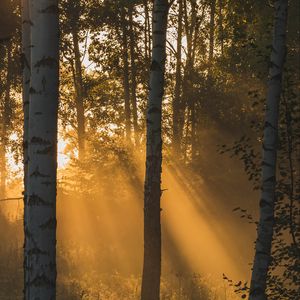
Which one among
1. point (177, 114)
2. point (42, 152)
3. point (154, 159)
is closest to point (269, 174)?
point (154, 159)

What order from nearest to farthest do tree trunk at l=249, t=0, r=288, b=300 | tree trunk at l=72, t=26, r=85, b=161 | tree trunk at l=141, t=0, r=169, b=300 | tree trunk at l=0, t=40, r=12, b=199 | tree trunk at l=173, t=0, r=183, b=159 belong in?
tree trunk at l=249, t=0, r=288, b=300 → tree trunk at l=141, t=0, r=169, b=300 → tree trunk at l=0, t=40, r=12, b=199 → tree trunk at l=173, t=0, r=183, b=159 → tree trunk at l=72, t=26, r=85, b=161

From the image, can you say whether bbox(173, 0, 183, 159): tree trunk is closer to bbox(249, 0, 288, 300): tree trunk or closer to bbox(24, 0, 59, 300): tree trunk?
bbox(249, 0, 288, 300): tree trunk

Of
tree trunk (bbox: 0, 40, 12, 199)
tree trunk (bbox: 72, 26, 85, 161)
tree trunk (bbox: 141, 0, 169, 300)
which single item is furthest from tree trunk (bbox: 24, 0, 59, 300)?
tree trunk (bbox: 72, 26, 85, 161)

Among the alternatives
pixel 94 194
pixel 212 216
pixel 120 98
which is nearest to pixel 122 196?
pixel 94 194

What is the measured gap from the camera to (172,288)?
15.7 m

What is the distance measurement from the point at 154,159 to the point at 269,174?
9.68 ft

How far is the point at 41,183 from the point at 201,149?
16.9m

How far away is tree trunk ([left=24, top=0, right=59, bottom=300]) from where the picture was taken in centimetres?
563

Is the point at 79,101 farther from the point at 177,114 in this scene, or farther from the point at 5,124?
the point at 5,124

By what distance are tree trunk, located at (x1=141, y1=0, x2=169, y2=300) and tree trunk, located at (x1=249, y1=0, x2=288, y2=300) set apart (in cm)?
275

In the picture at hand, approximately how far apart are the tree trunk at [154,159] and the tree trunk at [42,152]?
17.8 ft

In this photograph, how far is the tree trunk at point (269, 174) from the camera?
8.59 m

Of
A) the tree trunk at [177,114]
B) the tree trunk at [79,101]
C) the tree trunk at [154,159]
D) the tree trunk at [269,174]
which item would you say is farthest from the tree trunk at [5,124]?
the tree trunk at [269,174]

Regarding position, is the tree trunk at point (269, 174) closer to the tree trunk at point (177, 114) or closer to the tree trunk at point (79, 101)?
the tree trunk at point (177, 114)
